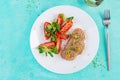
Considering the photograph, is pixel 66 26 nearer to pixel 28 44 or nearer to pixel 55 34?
pixel 55 34

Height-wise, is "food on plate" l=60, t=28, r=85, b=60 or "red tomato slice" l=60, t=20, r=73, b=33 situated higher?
"red tomato slice" l=60, t=20, r=73, b=33

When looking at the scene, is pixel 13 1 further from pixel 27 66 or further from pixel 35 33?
pixel 27 66

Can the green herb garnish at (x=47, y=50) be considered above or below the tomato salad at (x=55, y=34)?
below

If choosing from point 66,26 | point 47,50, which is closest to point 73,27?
point 66,26

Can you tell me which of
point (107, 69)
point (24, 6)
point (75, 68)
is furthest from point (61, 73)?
point (24, 6)

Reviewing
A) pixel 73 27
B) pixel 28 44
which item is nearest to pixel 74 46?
pixel 73 27
